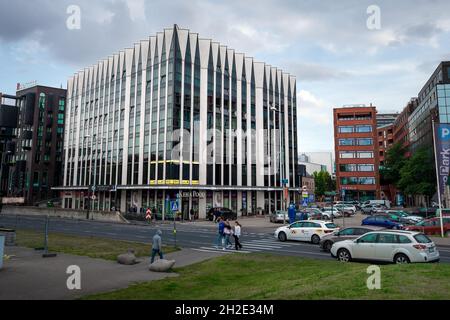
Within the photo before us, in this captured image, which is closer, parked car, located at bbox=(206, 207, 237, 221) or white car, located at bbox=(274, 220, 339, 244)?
white car, located at bbox=(274, 220, 339, 244)

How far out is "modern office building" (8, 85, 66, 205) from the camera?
90.0 metres

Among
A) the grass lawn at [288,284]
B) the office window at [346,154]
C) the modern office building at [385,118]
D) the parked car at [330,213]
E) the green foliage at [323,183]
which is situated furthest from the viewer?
the modern office building at [385,118]

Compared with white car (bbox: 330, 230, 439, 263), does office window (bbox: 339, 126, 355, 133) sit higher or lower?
higher

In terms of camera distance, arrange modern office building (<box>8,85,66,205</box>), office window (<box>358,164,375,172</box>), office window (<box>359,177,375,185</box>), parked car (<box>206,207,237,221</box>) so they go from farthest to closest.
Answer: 1. office window (<box>358,164,375,172</box>)
2. office window (<box>359,177,375,185</box>)
3. modern office building (<box>8,85,66,205</box>)
4. parked car (<box>206,207,237,221</box>)

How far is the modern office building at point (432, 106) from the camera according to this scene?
2537 inches

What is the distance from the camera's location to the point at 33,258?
16.8 meters

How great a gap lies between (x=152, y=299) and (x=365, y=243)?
33.7 feet

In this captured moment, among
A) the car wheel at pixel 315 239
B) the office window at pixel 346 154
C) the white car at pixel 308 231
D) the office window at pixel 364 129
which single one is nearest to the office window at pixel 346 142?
the office window at pixel 346 154

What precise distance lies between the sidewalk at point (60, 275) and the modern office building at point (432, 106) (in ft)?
205

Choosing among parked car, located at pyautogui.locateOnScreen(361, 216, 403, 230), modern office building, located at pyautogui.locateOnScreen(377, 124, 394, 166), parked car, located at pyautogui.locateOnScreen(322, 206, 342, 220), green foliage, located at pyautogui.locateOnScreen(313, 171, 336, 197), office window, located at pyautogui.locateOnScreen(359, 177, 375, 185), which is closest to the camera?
parked car, located at pyautogui.locateOnScreen(361, 216, 403, 230)

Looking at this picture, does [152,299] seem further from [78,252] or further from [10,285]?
[78,252]

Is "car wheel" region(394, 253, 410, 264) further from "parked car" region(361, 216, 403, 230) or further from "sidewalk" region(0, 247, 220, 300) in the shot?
"parked car" region(361, 216, 403, 230)

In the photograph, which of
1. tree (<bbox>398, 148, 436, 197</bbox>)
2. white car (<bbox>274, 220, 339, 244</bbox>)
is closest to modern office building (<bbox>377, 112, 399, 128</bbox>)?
tree (<bbox>398, 148, 436, 197</bbox>)

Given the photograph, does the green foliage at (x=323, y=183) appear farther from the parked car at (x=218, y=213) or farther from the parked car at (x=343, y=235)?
the parked car at (x=343, y=235)
